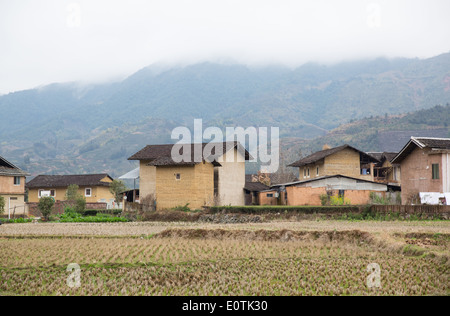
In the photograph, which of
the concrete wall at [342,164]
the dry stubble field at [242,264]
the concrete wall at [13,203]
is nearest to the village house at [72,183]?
the concrete wall at [13,203]

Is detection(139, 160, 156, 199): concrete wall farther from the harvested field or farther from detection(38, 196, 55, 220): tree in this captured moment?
the harvested field

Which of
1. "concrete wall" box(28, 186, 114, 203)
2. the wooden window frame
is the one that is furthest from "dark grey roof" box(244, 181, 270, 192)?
"concrete wall" box(28, 186, 114, 203)

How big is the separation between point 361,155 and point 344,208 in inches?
658

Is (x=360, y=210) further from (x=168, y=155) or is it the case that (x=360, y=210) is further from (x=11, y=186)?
(x=11, y=186)

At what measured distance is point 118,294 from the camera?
10844 millimetres

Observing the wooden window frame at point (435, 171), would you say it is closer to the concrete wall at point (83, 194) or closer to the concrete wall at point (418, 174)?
the concrete wall at point (418, 174)

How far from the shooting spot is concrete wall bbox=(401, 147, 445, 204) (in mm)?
32531

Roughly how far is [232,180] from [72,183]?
23022 mm

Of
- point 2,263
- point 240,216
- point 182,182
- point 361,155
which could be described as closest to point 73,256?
point 2,263

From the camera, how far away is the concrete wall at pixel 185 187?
129 ft

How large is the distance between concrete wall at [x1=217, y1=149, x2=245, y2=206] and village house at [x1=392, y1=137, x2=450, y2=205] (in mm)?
14579
